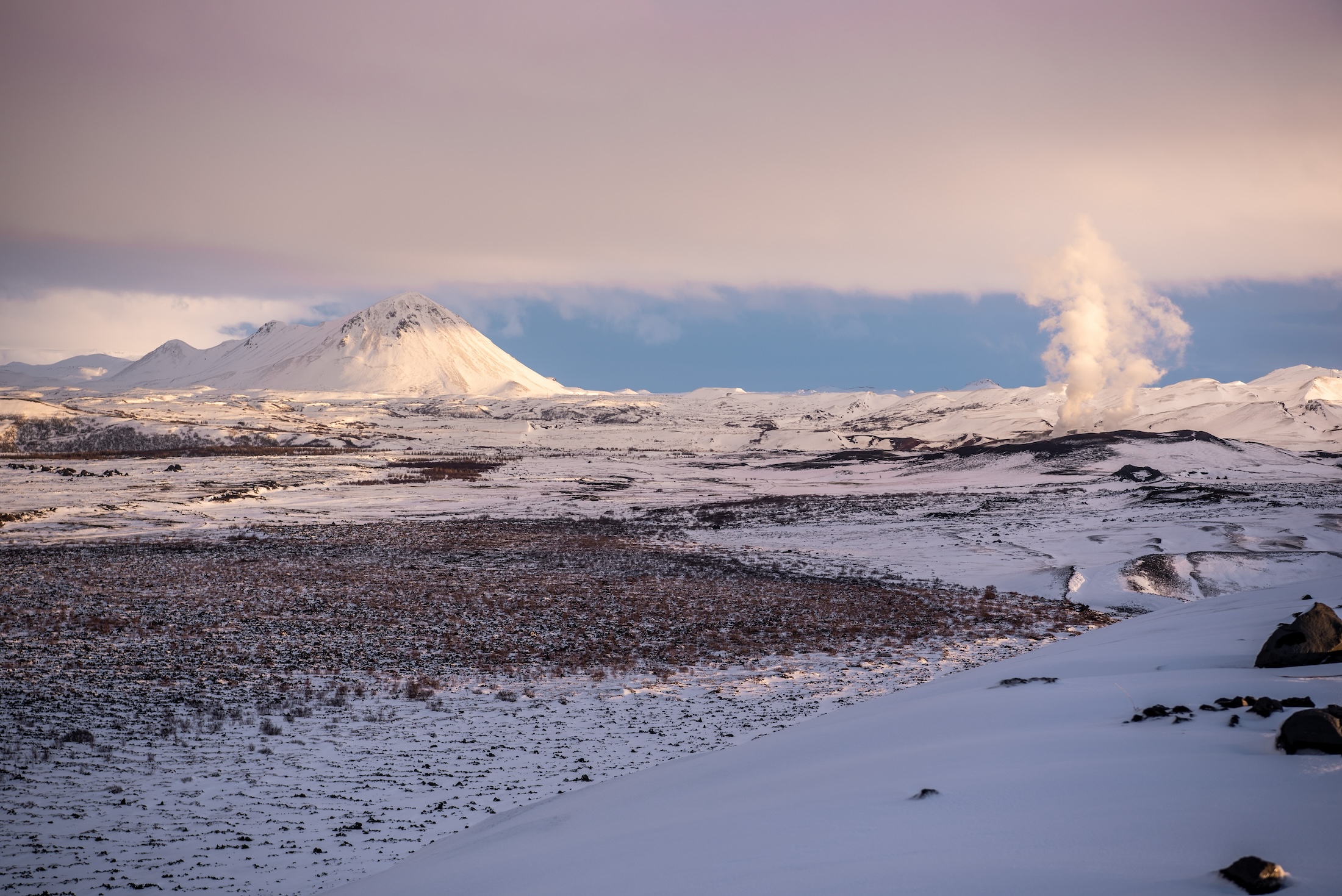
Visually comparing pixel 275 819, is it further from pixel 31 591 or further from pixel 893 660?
pixel 31 591

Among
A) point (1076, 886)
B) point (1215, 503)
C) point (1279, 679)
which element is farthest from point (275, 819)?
point (1215, 503)

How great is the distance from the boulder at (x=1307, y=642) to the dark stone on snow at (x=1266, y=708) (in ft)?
7.81

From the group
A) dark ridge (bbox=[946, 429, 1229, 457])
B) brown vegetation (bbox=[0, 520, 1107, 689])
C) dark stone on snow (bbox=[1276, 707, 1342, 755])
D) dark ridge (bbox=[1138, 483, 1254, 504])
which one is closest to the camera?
dark stone on snow (bbox=[1276, 707, 1342, 755])

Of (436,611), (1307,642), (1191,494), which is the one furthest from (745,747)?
(1191,494)

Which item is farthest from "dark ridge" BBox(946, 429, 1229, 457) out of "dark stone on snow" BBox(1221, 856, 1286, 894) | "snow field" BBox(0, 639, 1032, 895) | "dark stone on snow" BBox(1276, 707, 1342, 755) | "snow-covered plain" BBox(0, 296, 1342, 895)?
"dark stone on snow" BBox(1221, 856, 1286, 894)

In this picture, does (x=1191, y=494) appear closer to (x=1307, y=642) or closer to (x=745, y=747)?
(x=1307, y=642)

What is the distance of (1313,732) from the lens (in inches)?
227

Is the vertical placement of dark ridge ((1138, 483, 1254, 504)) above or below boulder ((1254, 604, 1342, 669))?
below

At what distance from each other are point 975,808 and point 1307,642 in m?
5.90

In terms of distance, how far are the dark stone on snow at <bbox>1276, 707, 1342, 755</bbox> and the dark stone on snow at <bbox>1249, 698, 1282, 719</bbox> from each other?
1.06 metres

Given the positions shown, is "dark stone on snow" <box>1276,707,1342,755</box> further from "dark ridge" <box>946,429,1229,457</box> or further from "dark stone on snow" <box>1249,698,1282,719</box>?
"dark ridge" <box>946,429,1229,457</box>

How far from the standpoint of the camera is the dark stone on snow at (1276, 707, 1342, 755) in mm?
5695

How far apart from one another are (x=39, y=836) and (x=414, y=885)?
5.46 meters

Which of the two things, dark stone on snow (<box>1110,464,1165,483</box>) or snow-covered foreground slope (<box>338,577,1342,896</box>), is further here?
dark stone on snow (<box>1110,464,1165,483</box>)
